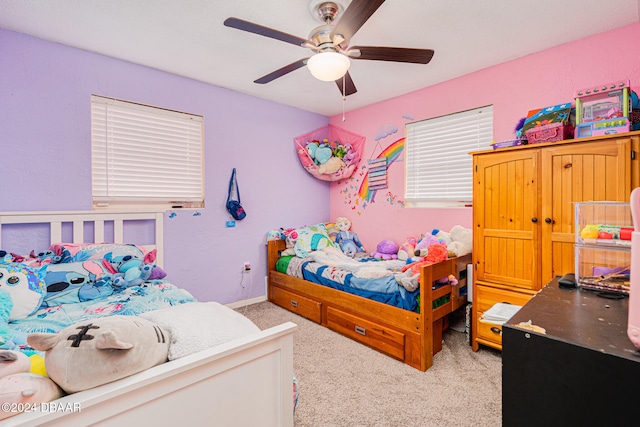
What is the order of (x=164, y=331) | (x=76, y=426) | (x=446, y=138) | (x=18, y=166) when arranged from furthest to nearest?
(x=446, y=138)
(x=18, y=166)
(x=164, y=331)
(x=76, y=426)

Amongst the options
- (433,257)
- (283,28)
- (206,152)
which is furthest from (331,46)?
(206,152)

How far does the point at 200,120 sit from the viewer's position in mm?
3100

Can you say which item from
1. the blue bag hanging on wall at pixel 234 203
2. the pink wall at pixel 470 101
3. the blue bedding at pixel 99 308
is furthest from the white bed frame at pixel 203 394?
the pink wall at pixel 470 101

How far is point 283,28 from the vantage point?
210cm

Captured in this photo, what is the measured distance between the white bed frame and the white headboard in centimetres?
208

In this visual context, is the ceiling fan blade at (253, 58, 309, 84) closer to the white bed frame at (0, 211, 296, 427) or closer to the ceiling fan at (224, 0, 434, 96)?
the ceiling fan at (224, 0, 434, 96)

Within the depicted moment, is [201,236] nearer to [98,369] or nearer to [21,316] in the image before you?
[21,316]

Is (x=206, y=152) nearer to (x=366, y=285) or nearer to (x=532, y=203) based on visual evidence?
(x=366, y=285)

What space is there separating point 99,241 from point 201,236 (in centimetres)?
87

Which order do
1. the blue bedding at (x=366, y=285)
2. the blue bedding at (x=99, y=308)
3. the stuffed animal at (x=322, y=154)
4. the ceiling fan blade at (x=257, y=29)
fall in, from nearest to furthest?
the blue bedding at (x=99, y=308)
the ceiling fan blade at (x=257, y=29)
the blue bedding at (x=366, y=285)
the stuffed animal at (x=322, y=154)

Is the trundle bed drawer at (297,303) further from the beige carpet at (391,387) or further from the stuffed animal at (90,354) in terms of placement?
the stuffed animal at (90,354)

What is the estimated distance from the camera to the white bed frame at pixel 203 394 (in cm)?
69

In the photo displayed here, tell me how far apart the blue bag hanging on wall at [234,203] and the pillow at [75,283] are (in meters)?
1.43

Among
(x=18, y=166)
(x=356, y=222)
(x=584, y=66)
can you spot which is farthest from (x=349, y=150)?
(x=18, y=166)
